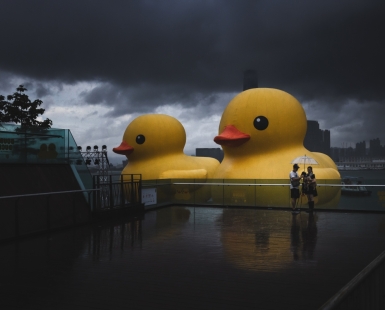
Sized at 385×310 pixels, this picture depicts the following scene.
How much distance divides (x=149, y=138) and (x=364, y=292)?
68.4ft

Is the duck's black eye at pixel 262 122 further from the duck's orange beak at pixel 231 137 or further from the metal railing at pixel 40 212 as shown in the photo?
the metal railing at pixel 40 212

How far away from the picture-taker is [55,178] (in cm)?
A: 1248

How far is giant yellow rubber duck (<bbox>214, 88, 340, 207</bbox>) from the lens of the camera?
18.6 meters

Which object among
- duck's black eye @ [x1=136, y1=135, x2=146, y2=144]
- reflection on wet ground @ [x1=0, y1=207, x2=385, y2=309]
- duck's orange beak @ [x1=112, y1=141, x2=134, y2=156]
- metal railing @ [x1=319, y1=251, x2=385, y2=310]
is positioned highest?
duck's black eye @ [x1=136, y1=135, x2=146, y2=144]

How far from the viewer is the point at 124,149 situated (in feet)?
78.8

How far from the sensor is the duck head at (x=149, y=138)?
23.9 metres

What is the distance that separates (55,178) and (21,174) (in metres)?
1.02

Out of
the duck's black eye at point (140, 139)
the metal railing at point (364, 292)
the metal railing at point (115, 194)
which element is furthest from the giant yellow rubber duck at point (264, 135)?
the metal railing at point (364, 292)

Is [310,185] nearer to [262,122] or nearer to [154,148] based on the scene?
[262,122]

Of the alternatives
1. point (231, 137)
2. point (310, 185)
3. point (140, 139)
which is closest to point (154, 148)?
point (140, 139)

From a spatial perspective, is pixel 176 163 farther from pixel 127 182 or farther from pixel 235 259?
pixel 235 259

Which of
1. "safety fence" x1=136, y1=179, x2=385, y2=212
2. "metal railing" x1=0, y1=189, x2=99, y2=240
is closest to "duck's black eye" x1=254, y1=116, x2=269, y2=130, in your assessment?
"safety fence" x1=136, y1=179, x2=385, y2=212

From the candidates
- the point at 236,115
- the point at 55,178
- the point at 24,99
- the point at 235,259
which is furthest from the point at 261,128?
the point at 24,99

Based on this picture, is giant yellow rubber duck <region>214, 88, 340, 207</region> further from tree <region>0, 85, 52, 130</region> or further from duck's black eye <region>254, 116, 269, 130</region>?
tree <region>0, 85, 52, 130</region>
